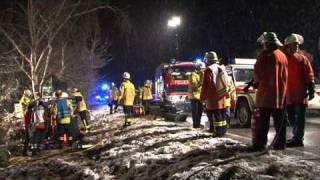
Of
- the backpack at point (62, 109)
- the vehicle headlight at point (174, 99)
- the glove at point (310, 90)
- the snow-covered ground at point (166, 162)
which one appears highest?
the vehicle headlight at point (174, 99)

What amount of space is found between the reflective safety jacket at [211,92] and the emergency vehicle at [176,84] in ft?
35.1

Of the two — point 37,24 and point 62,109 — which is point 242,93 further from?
point 37,24

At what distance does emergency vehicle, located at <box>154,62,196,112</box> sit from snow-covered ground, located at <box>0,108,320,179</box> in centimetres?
863

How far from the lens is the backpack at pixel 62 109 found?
14.4 m

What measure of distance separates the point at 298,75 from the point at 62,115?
7676 mm

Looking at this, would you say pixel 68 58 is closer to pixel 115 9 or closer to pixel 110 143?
pixel 115 9

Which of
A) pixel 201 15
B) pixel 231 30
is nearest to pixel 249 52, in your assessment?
pixel 231 30

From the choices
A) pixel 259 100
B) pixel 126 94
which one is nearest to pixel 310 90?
pixel 259 100

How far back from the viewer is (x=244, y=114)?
14.5m

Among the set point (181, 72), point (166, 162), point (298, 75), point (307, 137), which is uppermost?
point (181, 72)

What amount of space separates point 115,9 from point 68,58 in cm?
1365

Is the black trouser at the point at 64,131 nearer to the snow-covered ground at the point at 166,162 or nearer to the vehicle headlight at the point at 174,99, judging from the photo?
the snow-covered ground at the point at 166,162

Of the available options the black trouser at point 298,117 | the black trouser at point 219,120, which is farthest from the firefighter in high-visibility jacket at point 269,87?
the black trouser at point 219,120

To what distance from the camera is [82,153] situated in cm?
1310
